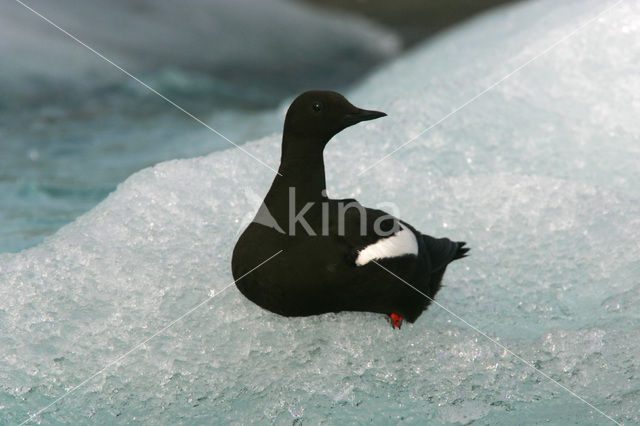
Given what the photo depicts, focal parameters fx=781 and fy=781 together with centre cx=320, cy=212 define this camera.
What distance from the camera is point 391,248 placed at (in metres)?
2.08

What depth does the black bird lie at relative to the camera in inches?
78.6

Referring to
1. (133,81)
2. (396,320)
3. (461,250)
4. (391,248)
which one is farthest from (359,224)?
(133,81)

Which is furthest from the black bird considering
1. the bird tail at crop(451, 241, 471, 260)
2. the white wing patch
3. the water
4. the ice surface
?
the water

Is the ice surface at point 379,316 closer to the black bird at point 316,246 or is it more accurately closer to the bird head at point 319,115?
the black bird at point 316,246

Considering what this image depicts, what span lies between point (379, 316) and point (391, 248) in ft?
0.82

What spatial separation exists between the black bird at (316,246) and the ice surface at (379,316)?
0.16 metres

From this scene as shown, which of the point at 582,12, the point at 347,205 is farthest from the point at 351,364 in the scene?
the point at 582,12

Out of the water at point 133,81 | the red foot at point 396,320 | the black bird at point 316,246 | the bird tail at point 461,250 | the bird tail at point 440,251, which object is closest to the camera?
the black bird at point 316,246

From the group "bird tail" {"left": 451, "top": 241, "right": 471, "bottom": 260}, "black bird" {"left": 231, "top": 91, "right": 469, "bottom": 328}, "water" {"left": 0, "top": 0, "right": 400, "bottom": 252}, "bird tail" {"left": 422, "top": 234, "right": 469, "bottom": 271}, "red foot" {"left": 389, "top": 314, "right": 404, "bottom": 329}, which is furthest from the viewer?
"water" {"left": 0, "top": 0, "right": 400, "bottom": 252}

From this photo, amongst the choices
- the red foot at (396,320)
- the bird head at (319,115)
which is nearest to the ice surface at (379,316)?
the red foot at (396,320)

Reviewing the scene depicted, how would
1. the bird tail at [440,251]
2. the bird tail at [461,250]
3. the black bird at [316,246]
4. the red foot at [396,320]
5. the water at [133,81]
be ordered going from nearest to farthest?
the black bird at [316,246] → the red foot at [396,320] → the bird tail at [440,251] → the bird tail at [461,250] → the water at [133,81]

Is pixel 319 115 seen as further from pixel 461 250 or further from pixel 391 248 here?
pixel 461 250

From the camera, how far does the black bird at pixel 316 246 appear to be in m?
2.00

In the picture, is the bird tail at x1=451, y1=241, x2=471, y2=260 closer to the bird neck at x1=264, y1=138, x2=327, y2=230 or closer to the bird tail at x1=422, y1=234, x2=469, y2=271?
the bird tail at x1=422, y1=234, x2=469, y2=271
